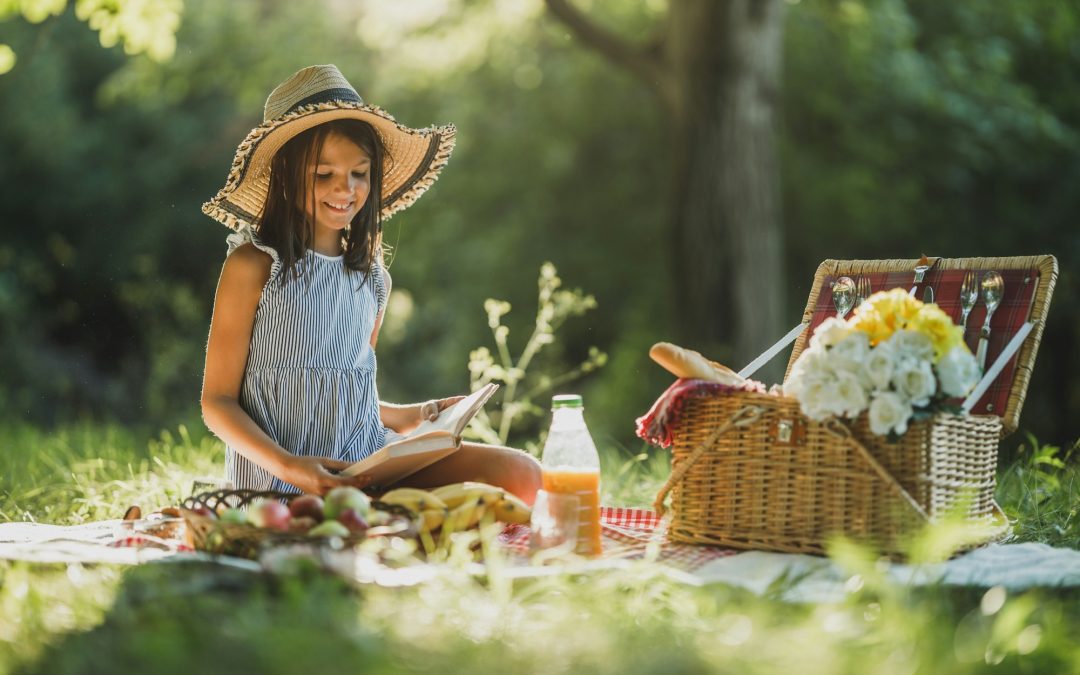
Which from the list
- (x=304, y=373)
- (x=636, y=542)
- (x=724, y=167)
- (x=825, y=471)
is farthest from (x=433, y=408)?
(x=724, y=167)

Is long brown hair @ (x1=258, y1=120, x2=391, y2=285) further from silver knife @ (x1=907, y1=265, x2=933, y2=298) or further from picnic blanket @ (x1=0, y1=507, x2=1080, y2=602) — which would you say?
silver knife @ (x1=907, y1=265, x2=933, y2=298)

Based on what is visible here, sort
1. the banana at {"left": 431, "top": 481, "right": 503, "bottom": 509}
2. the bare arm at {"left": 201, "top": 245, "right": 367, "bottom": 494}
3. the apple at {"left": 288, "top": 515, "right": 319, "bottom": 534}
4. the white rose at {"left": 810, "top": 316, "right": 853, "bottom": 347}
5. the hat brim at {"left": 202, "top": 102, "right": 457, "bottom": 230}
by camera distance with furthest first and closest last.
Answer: the hat brim at {"left": 202, "top": 102, "right": 457, "bottom": 230}
the bare arm at {"left": 201, "top": 245, "right": 367, "bottom": 494}
the banana at {"left": 431, "top": 481, "right": 503, "bottom": 509}
the white rose at {"left": 810, "top": 316, "right": 853, "bottom": 347}
the apple at {"left": 288, "top": 515, "right": 319, "bottom": 534}

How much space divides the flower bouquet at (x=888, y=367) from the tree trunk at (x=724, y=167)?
3199 millimetres

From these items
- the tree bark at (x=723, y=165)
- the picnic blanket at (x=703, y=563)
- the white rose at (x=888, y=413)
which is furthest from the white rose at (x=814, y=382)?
the tree bark at (x=723, y=165)

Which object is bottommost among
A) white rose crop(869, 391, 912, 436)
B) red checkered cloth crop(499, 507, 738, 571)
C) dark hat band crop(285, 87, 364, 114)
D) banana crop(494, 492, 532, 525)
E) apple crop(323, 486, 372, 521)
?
red checkered cloth crop(499, 507, 738, 571)

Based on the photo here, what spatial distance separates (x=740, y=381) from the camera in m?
3.01

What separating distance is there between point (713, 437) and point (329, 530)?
96 centimetres

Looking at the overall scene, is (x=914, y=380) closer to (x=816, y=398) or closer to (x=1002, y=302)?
(x=816, y=398)

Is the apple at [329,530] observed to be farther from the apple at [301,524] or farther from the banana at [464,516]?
the banana at [464,516]

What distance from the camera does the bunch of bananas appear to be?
2852 millimetres

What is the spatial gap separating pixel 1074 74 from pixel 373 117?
670 centimetres

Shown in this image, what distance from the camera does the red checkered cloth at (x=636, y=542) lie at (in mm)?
2812

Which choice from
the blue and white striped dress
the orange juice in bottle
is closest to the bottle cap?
the orange juice in bottle

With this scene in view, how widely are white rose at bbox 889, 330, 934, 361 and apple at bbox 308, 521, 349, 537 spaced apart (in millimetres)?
1252
